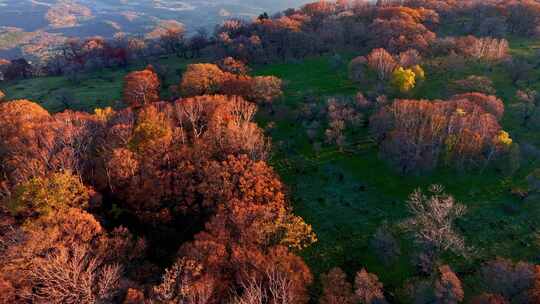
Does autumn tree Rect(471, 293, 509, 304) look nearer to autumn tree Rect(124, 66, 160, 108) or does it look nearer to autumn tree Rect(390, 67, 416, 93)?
autumn tree Rect(390, 67, 416, 93)

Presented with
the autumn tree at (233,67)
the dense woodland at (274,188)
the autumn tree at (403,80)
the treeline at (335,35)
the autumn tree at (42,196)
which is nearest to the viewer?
the dense woodland at (274,188)

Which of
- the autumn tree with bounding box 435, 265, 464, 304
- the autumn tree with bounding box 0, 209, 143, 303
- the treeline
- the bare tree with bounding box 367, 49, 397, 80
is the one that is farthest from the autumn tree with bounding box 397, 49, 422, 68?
the autumn tree with bounding box 0, 209, 143, 303

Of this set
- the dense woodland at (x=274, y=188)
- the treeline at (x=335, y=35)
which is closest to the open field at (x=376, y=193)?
the dense woodland at (x=274, y=188)

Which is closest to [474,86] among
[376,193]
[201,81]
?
[376,193]

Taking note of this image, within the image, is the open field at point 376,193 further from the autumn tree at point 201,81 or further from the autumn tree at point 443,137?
the autumn tree at point 201,81

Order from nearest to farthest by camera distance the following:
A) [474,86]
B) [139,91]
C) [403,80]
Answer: [403,80]
[474,86]
[139,91]

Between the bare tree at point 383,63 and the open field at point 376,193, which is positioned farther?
the bare tree at point 383,63

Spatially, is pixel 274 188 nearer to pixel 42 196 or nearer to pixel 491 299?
pixel 491 299

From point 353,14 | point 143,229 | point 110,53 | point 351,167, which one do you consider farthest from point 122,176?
point 353,14
